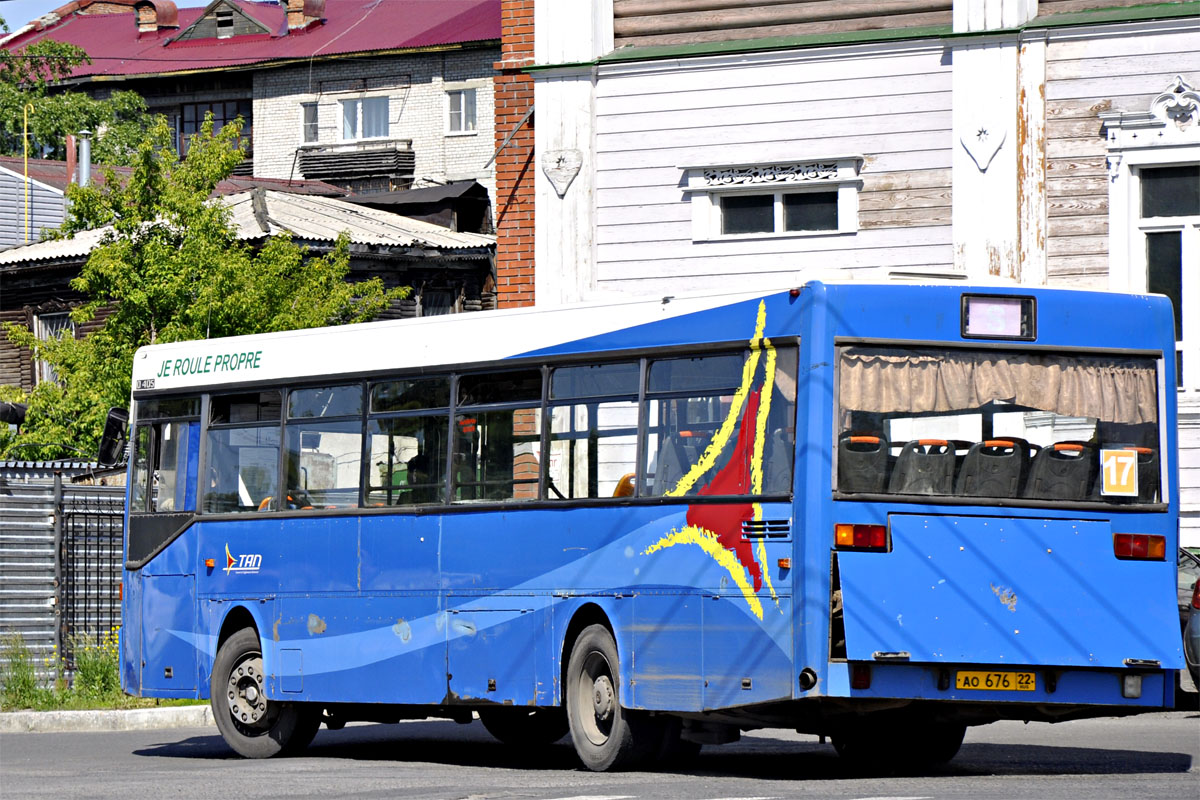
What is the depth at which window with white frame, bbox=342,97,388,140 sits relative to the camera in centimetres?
7131

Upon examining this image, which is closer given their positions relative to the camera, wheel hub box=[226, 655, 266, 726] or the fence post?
wheel hub box=[226, 655, 266, 726]

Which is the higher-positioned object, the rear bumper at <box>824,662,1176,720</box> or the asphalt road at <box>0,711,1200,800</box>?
the rear bumper at <box>824,662,1176,720</box>

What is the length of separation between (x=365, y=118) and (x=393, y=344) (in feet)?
191

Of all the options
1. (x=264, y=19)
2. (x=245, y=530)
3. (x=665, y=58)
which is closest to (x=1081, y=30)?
(x=665, y=58)

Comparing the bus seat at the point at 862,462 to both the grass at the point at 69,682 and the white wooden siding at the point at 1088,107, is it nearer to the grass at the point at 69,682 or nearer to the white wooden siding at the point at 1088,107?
the white wooden siding at the point at 1088,107

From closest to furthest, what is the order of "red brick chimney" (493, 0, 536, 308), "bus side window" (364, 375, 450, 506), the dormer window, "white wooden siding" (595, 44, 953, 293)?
"bus side window" (364, 375, 450, 506)
"white wooden siding" (595, 44, 953, 293)
"red brick chimney" (493, 0, 536, 308)
the dormer window

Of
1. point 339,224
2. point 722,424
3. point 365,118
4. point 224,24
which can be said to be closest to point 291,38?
point 224,24

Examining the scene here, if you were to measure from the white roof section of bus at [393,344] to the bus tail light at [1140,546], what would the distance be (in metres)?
2.49

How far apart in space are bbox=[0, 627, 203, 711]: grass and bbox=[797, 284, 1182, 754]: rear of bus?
397 inches

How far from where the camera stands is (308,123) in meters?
72.3

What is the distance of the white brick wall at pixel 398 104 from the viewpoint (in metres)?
69.1

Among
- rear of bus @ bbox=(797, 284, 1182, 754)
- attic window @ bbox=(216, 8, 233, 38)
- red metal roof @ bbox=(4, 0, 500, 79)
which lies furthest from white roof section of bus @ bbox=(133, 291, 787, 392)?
attic window @ bbox=(216, 8, 233, 38)

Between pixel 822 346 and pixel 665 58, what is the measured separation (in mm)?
9281

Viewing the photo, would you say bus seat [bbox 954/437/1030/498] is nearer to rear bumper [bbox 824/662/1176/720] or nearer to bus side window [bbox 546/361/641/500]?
rear bumper [bbox 824/662/1176/720]
